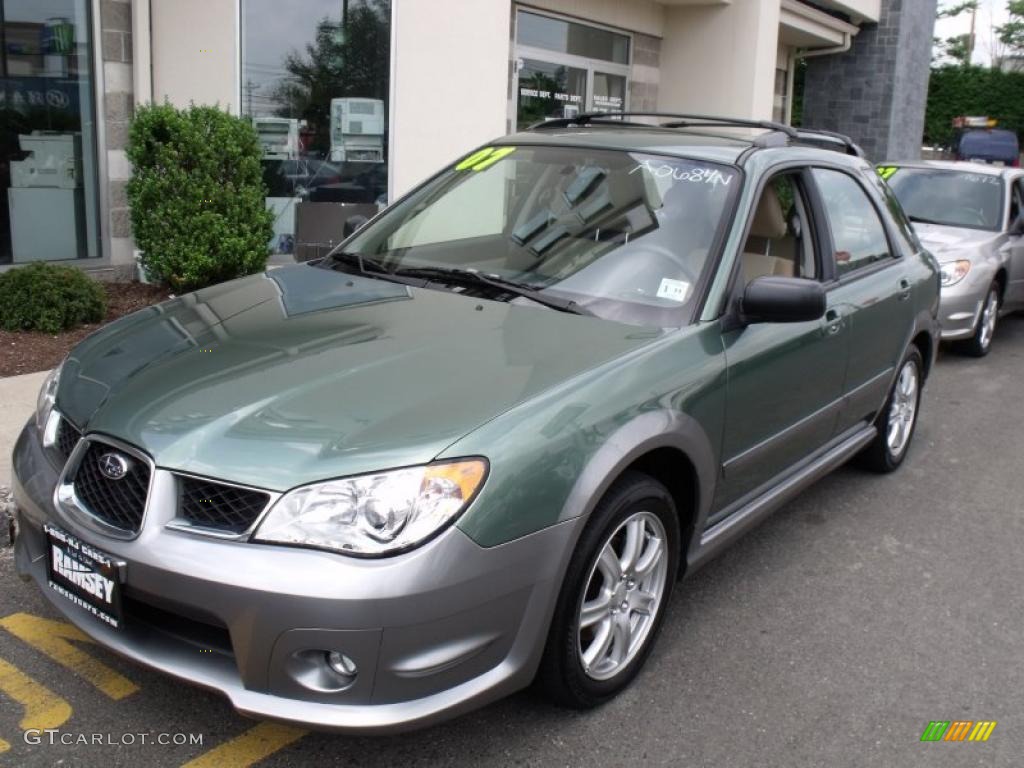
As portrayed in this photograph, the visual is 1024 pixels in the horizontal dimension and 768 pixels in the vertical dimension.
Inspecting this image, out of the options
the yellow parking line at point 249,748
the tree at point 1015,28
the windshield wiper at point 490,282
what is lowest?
the yellow parking line at point 249,748

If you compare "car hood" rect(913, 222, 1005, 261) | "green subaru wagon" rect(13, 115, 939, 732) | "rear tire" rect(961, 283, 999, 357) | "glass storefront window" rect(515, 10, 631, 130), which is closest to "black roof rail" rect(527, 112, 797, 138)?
"green subaru wagon" rect(13, 115, 939, 732)

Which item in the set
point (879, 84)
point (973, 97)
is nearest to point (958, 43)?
point (973, 97)

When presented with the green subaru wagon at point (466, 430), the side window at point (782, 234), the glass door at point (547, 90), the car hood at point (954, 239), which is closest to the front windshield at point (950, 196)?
the car hood at point (954, 239)

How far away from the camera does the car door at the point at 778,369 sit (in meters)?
3.63

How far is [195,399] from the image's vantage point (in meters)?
2.85

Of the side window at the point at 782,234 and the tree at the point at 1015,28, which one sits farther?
the tree at the point at 1015,28

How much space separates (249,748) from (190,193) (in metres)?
5.72

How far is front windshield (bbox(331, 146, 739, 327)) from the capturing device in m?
3.67

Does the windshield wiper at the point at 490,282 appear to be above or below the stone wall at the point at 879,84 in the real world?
below

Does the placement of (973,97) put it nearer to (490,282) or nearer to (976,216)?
(976,216)

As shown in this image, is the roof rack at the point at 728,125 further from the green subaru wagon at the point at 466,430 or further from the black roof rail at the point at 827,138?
the green subaru wagon at the point at 466,430

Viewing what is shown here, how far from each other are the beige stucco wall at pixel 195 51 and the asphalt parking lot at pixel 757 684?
5.58 metres

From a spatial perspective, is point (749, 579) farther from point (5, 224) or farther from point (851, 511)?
point (5, 224)

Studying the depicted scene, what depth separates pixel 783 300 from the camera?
11.5 ft
